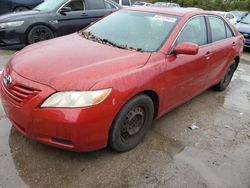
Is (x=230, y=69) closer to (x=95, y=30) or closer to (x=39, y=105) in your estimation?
(x=95, y=30)

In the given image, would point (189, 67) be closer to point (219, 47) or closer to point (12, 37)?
point (219, 47)

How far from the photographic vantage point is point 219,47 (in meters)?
4.78

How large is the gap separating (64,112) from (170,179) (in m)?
1.29

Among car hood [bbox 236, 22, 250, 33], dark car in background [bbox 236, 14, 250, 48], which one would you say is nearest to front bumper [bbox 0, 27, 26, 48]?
dark car in background [bbox 236, 14, 250, 48]

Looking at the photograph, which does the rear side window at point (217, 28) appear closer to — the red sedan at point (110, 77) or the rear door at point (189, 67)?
the red sedan at point (110, 77)

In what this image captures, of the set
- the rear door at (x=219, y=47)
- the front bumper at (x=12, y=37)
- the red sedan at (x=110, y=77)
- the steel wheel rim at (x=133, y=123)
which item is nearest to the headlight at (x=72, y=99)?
the red sedan at (x=110, y=77)

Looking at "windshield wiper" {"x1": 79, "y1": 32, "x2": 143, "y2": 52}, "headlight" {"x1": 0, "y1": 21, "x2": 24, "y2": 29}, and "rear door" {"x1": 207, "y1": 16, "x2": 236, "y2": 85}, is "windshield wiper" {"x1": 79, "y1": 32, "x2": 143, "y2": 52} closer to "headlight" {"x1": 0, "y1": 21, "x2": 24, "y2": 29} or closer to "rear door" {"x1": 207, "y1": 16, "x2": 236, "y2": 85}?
"rear door" {"x1": 207, "y1": 16, "x2": 236, "y2": 85}

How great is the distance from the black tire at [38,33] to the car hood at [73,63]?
12.1ft

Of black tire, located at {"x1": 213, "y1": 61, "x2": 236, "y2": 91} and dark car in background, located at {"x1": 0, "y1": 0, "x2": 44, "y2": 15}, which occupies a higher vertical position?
dark car in background, located at {"x1": 0, "y1": 0, "x2": 44, "y2": 15}

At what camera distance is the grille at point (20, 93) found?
2789 mm

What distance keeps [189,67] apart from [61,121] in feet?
6.65

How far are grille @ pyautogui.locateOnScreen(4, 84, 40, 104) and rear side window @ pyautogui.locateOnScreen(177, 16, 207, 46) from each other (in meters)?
1.97

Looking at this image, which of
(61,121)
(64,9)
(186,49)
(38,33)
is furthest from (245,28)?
(61,121)

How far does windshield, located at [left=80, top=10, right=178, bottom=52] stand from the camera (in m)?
3.70
